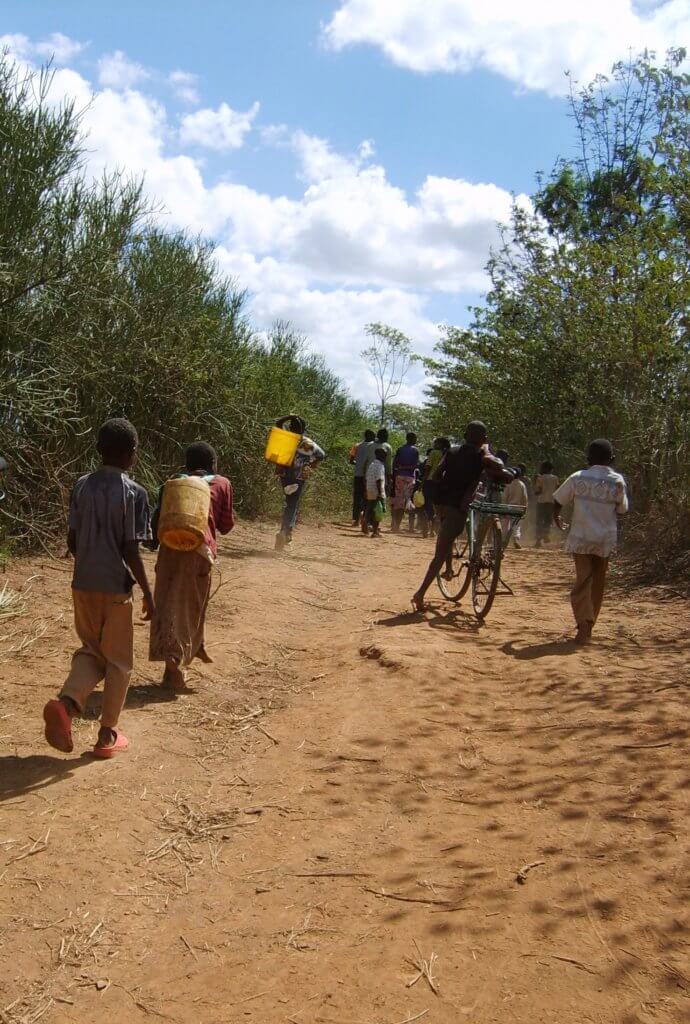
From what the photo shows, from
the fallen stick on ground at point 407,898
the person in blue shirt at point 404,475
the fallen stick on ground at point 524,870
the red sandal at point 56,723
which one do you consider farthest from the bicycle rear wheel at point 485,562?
the person in blue shirt at point 404,475

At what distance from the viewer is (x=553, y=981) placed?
3119 millimetres

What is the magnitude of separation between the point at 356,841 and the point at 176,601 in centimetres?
218

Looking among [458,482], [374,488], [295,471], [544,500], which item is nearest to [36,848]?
[458,482]

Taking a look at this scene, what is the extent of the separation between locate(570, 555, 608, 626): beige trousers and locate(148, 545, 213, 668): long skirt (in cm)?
329

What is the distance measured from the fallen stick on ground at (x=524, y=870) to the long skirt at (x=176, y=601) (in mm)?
2707

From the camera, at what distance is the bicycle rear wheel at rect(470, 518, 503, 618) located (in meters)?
8.67

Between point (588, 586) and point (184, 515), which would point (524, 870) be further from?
point (588, 586)

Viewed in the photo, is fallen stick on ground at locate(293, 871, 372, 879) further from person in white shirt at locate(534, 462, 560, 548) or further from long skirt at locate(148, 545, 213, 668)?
person in white shirt at locate(534, 462, 560, 548)

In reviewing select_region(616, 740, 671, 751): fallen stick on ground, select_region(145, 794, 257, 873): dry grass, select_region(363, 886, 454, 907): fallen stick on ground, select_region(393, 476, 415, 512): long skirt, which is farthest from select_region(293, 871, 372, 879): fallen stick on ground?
select_region(393, 476, 415, 512): long skirt

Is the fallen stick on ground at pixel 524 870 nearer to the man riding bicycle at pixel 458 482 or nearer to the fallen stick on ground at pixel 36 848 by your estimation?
the fallen stick on ground at pixel 36 848

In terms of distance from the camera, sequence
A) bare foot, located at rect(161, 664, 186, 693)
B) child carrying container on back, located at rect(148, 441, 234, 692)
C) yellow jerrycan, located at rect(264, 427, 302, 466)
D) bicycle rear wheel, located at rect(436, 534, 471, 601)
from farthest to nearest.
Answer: yellow jerrycan, located at rect(264, 427, 302, 466) < bicycle rear wheel, located at rect(436, 534, 471, 601) < bare foot, located at rect(161, 664, 186, 693) < child carrying container on back, located at rect(148, 441, 234, 692)

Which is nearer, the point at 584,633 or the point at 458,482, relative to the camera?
the point at 584,633

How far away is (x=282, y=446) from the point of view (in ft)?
38.5

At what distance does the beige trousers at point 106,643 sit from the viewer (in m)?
4.71
